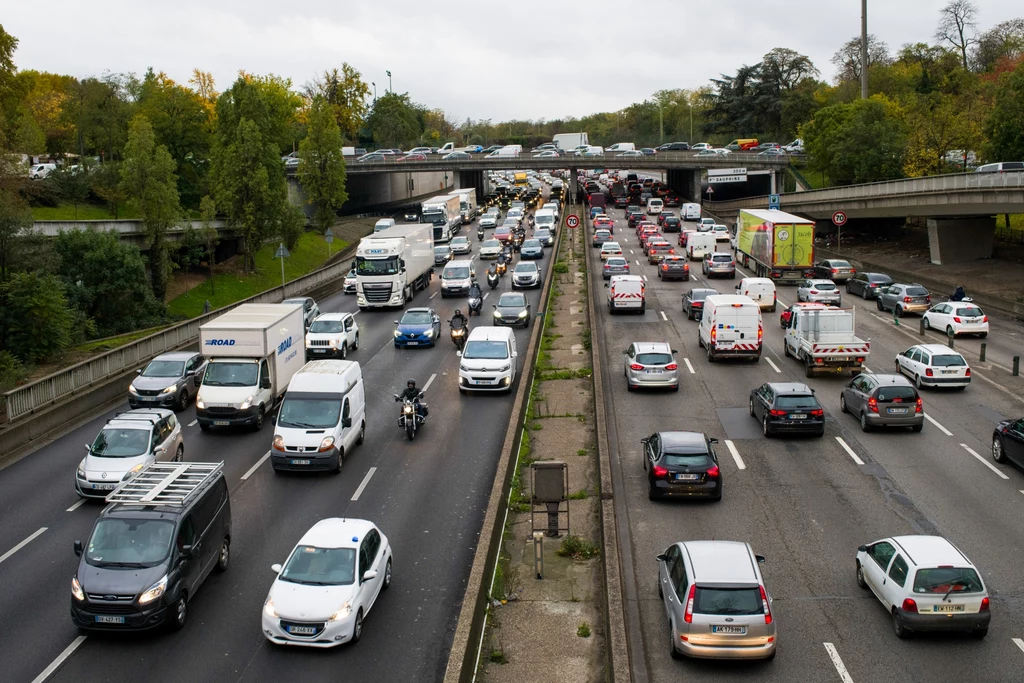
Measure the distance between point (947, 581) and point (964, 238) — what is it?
4728cm

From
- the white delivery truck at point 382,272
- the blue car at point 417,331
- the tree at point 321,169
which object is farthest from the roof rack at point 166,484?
the tree at point 321,169

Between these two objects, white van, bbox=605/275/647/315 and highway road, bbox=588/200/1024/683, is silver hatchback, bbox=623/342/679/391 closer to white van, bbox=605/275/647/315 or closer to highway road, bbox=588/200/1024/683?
highway road, bbox=588/200/1024/683

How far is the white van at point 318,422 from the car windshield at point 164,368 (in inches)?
292

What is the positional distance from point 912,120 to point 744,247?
27.2m

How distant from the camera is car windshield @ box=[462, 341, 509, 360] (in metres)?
30.9

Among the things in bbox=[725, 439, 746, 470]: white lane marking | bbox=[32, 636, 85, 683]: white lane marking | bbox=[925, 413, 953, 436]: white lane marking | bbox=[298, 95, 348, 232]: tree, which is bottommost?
bbox=[925, 413, 953, 436]: white lane marking

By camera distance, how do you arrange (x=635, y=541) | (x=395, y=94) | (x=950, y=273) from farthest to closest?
(x=395, y=94), (x=950, y=273), (x=635, y=541)

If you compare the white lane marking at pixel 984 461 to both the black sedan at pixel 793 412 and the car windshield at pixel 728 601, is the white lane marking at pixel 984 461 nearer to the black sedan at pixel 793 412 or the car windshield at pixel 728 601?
the black sedan at pixel 793 412

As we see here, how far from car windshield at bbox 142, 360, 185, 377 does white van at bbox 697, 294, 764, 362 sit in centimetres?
1838

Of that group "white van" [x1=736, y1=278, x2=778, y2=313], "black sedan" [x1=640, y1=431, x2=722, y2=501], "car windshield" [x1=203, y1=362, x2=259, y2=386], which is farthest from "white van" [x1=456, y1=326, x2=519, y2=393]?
"white van" [x1=736, y1=278, x2=778, y2=313]

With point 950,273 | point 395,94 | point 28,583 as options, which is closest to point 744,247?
point 950,273

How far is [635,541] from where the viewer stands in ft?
62.5

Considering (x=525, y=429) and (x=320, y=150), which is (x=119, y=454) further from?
(x=320, y=150)

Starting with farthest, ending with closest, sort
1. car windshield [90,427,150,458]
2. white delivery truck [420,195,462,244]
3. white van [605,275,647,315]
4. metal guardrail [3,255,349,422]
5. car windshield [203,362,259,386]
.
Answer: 1. white delivery truck [420,195,462,244]
2. white van [605,275,647,315]
3. car windshield [203,362,259,386]
4. metal guardrail [3,255,349,422]
5. car windshield [90,427,150,458]
